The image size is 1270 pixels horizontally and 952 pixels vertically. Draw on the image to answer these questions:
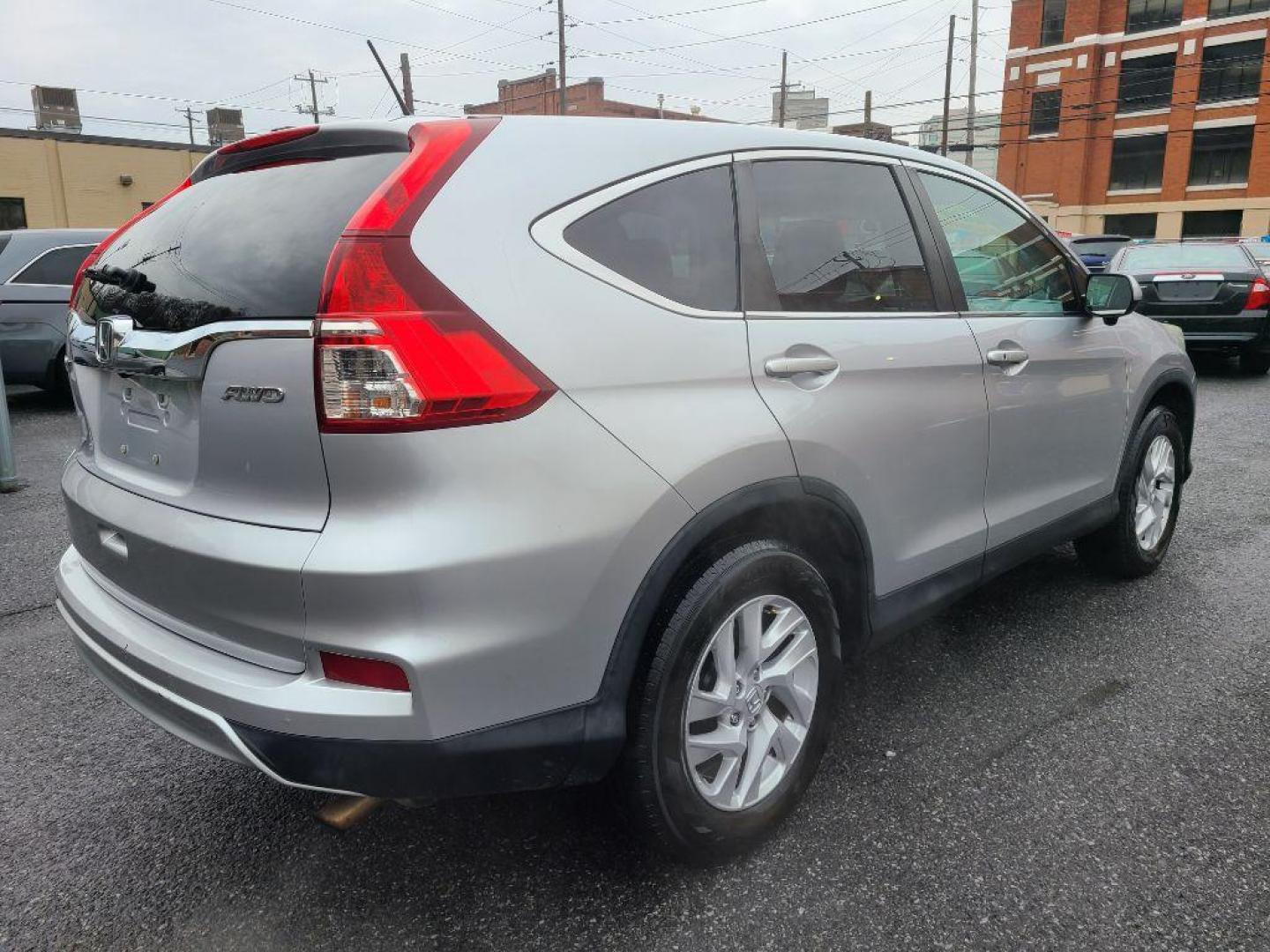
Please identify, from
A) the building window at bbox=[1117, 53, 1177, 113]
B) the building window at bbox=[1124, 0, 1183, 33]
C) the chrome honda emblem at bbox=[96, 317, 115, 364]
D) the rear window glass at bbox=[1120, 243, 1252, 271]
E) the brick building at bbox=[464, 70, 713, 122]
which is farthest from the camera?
Answer: the brick building at bbox=[464, 70, 713, 122]

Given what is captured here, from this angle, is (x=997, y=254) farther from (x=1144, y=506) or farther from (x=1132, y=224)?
(x=1132, y=224)

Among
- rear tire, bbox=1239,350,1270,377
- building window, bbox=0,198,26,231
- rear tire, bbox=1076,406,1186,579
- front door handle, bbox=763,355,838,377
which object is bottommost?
rear tire, bbox=1239,350,1270,377

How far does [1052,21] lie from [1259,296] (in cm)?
4076

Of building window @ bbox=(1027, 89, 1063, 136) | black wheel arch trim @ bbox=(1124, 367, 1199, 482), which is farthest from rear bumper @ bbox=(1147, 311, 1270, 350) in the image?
building window @ bbox=(1027, 89, 1063, 136)

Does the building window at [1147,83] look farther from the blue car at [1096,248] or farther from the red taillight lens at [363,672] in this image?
the red taillight lens at [363,672]

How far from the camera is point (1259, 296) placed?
10367 millimetres

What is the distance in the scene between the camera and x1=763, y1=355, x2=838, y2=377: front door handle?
7.22 feet

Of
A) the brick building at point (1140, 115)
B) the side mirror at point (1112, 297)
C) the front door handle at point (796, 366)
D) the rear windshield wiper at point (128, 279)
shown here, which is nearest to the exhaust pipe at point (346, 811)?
the rear windshield wiper at point (128, 279)

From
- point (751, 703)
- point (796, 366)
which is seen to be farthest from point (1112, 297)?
point (751, 703)

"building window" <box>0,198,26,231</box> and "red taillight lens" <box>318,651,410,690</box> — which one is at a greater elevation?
"building window" <box>0,198,26,231</box>

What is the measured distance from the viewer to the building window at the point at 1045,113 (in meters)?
43.9

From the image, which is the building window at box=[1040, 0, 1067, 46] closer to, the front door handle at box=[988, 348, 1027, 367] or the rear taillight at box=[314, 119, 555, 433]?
the front door handle at box=[988, 348, 1027, 367]

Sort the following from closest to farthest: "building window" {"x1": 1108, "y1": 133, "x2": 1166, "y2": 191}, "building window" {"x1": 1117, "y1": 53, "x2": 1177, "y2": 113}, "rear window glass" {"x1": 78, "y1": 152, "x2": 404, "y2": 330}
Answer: "rear window glass" {"x1": 78, "y1": 152, "x2": 404, "y2": 330} → "building window" {"x1": 1117, "y1": 53, "x2": 1177, "y2": 113} → "building window" {"x1": 1108, "y1": 133, "x2": 1166, "y2": 191}

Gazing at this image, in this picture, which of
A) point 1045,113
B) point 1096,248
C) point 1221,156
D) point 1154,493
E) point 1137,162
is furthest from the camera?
point 1045,113
